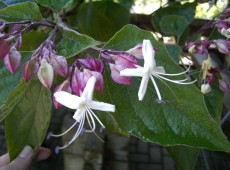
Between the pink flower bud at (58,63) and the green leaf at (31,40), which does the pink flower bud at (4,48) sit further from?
the green leaf at (31,40)

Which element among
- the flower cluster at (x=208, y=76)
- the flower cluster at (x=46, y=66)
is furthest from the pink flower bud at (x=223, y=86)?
the flower cluster at (x=46, y=66)

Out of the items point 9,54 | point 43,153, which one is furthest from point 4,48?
point 43,153

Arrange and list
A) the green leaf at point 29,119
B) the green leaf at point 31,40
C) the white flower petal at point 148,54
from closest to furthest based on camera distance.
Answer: the white flower petal at point 148,54 < the green leaf at point 29,119 < the green leaf at point 31,40

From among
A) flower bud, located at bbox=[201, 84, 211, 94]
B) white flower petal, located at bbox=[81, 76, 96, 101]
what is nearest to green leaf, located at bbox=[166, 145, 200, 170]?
flower bud, located at bbox=[201, 84, 211, 94]

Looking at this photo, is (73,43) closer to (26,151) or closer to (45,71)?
(45,71)

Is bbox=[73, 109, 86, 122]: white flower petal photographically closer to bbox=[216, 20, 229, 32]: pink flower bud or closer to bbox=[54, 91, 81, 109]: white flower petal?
bbox=[54, 91, 81, 109]: white flower petal
